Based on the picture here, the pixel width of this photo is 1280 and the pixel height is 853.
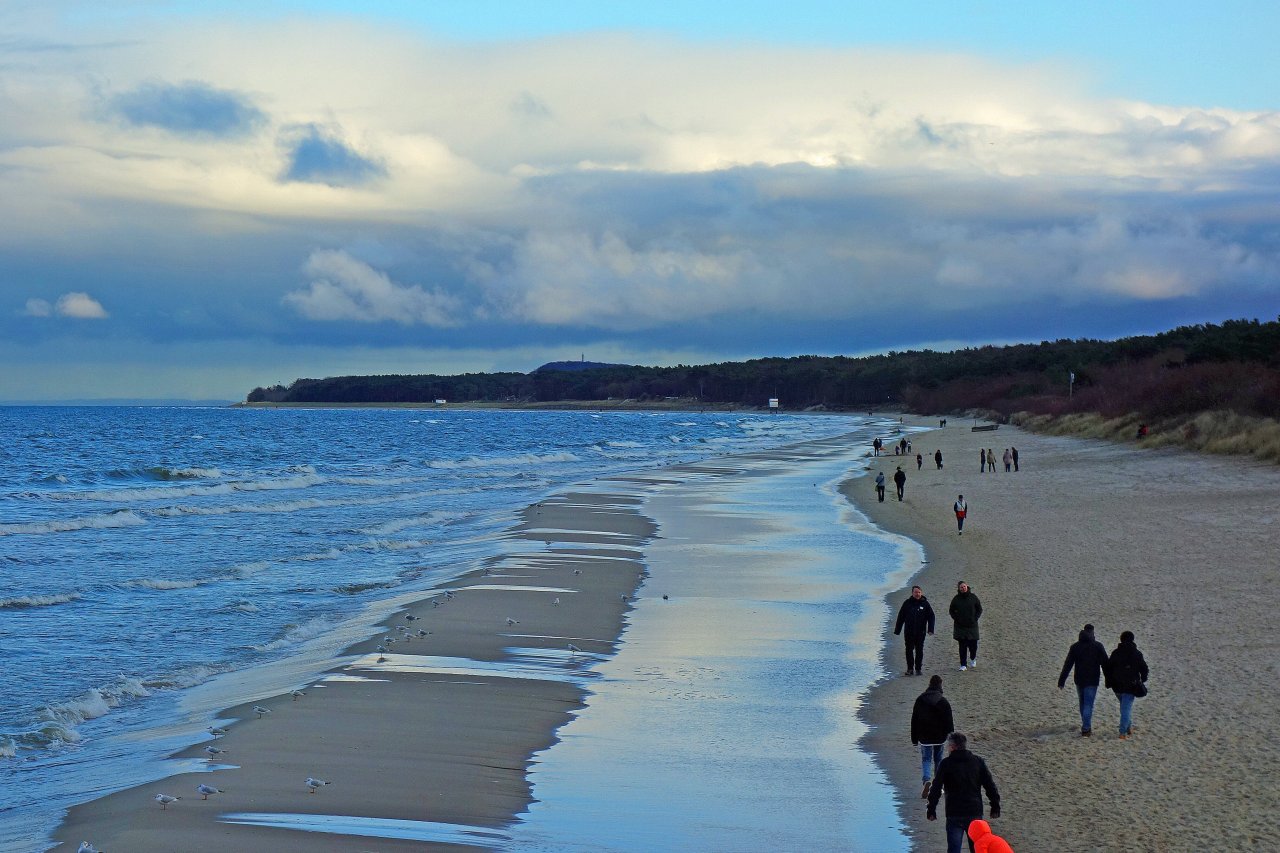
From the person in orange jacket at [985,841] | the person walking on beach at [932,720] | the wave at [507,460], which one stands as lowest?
the wave at [507,460]

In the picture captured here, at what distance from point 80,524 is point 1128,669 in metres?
33.0

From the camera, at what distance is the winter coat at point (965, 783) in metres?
8.59

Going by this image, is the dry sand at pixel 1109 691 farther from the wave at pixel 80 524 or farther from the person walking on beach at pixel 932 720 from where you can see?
the wave at pixel 80 524

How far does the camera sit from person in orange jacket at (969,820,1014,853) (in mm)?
6727

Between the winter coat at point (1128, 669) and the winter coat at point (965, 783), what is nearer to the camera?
the winter coat at point (965, 783)

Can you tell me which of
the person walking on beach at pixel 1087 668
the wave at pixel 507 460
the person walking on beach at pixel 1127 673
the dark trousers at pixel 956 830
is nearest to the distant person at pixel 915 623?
the person walking on beach at pixel 1087 668

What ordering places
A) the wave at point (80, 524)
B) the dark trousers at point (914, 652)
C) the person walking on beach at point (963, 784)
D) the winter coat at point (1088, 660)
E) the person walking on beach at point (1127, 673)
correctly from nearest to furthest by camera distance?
the person walking on beach at point (963, 784) → the person walking on beach at point (1127, 673) → the winter coat at point (1088, 660) → the dark trousers at point (914, 652) → the wave at point (80, 524)

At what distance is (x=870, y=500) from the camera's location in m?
42.8

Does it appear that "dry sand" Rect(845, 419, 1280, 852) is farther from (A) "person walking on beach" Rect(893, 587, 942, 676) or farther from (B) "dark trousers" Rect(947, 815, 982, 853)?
(B) "dark trousers" Rect(947, 815, 982, 853)

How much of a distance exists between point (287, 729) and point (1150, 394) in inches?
2539

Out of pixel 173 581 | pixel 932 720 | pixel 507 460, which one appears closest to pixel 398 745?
pixel 932 720

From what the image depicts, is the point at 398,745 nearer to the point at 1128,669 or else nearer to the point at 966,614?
the point at 1128,669

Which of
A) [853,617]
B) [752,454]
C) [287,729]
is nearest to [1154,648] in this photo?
[853,617]

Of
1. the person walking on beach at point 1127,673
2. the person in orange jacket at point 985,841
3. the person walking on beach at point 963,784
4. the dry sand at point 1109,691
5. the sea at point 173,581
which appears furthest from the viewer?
the sea at point 173,581
